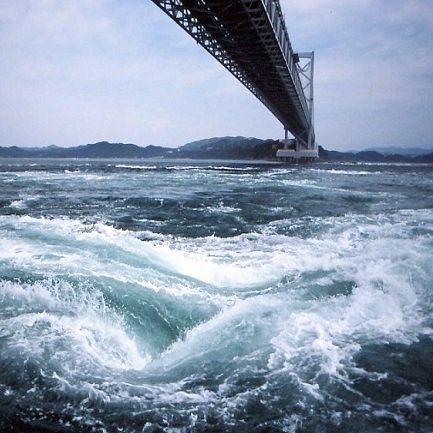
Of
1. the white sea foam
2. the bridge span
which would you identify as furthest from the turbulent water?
the bridge span

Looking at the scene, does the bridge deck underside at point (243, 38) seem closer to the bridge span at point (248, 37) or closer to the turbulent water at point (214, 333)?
the bridge span at point (248, 37)

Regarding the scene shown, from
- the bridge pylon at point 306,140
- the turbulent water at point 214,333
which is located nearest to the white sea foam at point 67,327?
the turbulent water at point 214,333

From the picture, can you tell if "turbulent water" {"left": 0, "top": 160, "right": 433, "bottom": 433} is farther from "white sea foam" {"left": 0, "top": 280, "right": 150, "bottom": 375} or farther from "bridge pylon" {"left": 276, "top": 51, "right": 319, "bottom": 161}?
"bridge pylon" {"left": 276, "top": 51, "right": 319, "bottom": 161}

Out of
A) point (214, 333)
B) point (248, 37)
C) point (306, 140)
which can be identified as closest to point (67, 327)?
point (214, 333)

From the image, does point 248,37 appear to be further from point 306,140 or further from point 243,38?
point 306,140

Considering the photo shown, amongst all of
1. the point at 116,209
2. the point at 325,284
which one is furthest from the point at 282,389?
the point at 116,209

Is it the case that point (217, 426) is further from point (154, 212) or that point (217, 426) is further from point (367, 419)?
point (154, 212)
